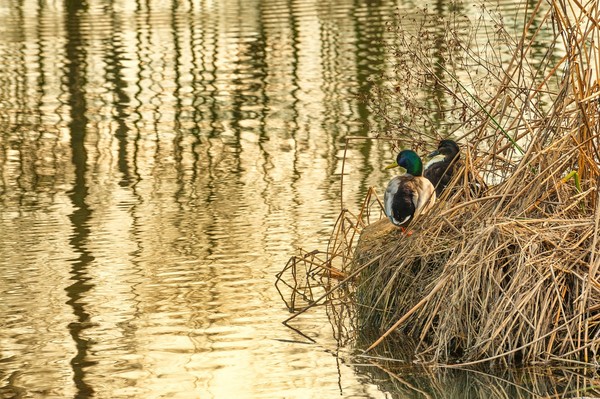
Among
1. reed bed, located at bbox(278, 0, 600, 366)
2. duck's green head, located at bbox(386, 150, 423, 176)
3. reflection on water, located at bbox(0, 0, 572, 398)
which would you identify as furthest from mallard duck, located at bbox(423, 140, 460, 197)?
reflection on water, located at bbox(0, 0, 572, 398)

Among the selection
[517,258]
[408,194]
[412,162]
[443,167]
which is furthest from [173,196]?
[517,258]

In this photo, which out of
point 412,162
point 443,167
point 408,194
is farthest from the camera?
point 443,167

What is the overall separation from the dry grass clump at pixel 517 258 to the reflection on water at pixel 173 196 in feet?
1.62

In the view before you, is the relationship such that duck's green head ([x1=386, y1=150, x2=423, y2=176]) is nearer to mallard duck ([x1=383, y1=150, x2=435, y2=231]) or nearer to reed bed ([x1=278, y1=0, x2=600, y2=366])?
mallard duck ([x1=383, y1=150, x2=435, y2=231])

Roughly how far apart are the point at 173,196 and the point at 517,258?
4.71 metres

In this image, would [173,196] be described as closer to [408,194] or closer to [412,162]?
[412,162]

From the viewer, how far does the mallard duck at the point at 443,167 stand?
782 cm

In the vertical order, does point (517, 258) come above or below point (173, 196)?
above

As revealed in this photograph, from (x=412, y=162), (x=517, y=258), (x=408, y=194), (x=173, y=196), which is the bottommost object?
(x=173, y=196)

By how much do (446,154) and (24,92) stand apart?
9583 millimetres

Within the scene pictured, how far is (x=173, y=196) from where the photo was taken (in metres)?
10.7

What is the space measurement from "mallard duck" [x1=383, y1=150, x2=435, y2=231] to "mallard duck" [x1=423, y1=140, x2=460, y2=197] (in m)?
0.24

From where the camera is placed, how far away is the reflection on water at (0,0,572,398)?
21.9 ft

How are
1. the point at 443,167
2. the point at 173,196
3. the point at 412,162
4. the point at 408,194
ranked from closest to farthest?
the point at 408,194 < the point at 412,162 < the point at 443,167 < the point at 173,196
